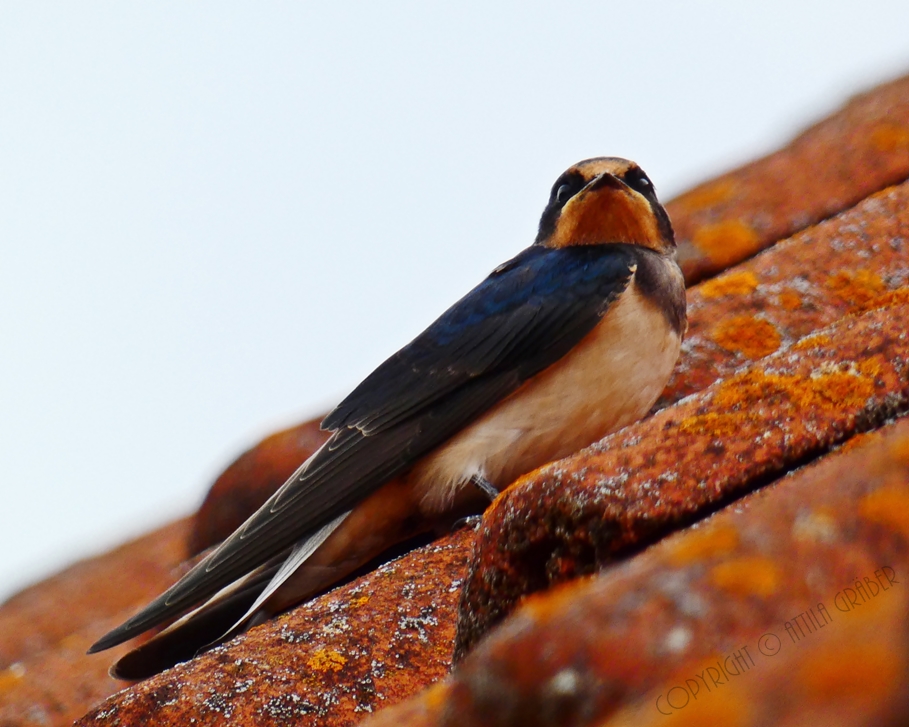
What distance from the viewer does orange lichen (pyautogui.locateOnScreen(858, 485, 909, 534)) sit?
1.08m

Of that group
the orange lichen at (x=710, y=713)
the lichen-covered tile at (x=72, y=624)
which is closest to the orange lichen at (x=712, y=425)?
the orange lichen at (x=710, y=713)

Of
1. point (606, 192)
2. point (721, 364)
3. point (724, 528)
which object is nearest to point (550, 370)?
point (721, 364)

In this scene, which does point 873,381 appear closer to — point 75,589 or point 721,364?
point 721,364

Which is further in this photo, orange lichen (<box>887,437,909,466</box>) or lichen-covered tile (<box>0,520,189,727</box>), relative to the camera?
lichen-covered tile (<box>0,520,189,727</box>)

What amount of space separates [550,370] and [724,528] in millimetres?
1684

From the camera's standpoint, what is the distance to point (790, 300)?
9.63ft

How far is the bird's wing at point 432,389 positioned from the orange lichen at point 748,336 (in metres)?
0.27

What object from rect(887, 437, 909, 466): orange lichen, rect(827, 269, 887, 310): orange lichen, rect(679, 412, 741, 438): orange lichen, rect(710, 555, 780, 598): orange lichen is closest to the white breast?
rect(827, 269, 887, 310): orange lichen

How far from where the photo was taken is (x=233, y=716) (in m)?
1.90

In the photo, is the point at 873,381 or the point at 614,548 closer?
the point at 614,548

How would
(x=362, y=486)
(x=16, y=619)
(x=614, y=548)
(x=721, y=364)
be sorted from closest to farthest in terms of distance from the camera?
(x=614, y=548) < (x=362, y=486) < (x=721, y=364) < (x=16, y=619)

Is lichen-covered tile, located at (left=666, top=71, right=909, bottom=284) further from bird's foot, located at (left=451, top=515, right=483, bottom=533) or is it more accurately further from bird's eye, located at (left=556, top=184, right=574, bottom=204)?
bird's foot, located at (left=451, top=515, right=483, bottom=533)

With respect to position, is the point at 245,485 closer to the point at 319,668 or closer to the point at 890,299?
the point at 319,668

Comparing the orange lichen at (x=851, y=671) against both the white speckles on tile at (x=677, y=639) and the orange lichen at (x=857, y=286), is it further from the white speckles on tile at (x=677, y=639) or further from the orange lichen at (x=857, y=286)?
the orange lichen at (x=857, y=286)
